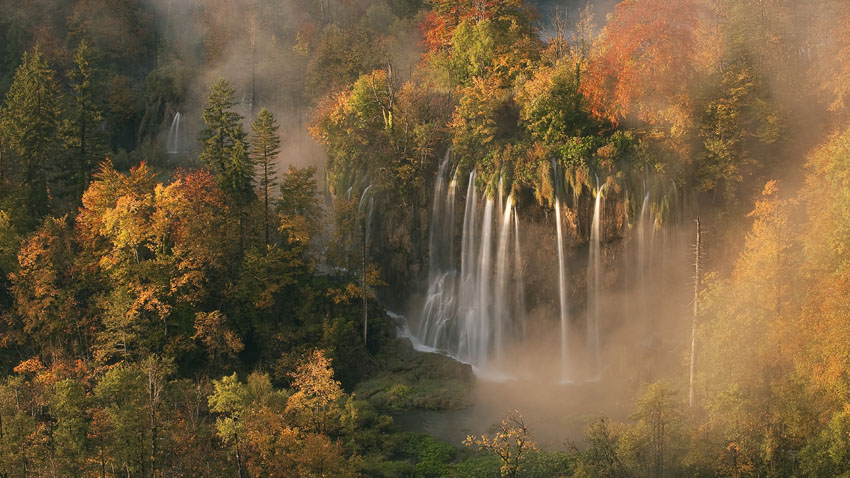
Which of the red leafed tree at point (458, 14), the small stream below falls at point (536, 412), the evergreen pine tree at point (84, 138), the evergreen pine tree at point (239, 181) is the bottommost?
the small stream below falls at point (536, 412)

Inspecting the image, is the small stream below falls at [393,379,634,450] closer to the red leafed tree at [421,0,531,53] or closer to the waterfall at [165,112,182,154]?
the red leafed tree at [421,0,531,53]

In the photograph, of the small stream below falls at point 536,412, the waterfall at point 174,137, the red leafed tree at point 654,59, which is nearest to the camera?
the small stream below falls at point 536,412

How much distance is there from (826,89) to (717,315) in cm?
1337

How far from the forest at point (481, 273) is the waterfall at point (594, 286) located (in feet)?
0.41

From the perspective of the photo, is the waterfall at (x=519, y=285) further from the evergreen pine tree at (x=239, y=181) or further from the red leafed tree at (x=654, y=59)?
the evergreen pine tree at (x=239, y=181)

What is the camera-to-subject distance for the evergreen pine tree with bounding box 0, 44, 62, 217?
154ft

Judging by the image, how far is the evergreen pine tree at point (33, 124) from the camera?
4684 centimetres

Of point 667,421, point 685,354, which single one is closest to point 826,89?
point 685,354

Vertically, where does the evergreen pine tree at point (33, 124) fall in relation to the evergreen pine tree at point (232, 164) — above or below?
above

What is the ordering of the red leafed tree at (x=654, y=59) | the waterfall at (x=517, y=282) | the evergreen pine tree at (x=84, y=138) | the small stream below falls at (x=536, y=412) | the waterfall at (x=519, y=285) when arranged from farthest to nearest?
the evergreen pine tree at (x=84, y=138) → the waterfall at (x=519, y=285) → the waterfall at (x=517, y=282) → the red leafed tree at (x=654, y=59) → the small stream below falls at (x=536, y=412)

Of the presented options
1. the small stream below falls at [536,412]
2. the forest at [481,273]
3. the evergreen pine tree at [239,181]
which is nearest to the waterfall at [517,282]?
the forest at [481,273]

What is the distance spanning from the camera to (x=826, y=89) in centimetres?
3484

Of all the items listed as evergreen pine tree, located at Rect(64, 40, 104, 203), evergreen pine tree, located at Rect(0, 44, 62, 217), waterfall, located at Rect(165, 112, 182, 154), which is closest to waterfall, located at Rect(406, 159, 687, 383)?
evergreen pine tree, located at Rect(64, 40, 104, 203)

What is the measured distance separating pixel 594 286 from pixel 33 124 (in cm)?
3676
